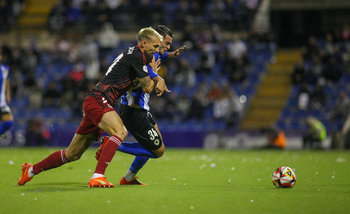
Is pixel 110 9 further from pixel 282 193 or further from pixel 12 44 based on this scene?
pixel 282 193

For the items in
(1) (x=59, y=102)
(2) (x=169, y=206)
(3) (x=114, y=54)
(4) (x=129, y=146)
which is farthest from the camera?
(3) (x=114, y=54)

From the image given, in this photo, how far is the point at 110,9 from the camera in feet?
86.3

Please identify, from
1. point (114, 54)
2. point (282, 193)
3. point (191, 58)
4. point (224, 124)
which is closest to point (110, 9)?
point (114, 54)

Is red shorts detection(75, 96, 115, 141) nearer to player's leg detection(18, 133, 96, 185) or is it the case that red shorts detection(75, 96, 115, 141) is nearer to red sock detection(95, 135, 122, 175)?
player's leg detection(18, 133, 96, 185)

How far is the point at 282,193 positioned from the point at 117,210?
2575 mm

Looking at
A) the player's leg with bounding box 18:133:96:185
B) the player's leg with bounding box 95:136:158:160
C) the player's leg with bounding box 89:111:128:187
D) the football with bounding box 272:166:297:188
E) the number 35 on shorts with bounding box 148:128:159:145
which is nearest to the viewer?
the player's leg with bounding box 89:111:128:187

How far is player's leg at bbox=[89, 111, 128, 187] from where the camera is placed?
6.58m

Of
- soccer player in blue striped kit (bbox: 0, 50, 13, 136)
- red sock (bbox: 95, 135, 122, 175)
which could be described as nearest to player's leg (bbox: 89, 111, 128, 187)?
red sock (bbox: 95, 135, 122, 175)

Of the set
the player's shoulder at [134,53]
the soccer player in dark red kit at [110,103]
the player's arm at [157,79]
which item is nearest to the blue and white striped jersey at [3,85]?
the soccer player in dark red kit at [110,103]

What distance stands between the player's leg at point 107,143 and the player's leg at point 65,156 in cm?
51

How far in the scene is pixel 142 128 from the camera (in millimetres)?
7121

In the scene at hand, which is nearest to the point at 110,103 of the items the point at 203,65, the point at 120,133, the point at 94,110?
the point at 94,110

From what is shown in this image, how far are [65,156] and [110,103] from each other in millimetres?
1153

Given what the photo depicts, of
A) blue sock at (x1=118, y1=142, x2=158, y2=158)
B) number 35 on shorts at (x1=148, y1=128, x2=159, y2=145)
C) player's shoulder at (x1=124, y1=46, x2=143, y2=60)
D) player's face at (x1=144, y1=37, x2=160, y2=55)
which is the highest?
player's face at (x1=144, y1=37, x2=160, y2=55)
